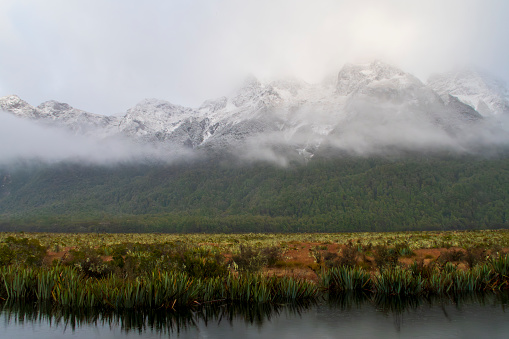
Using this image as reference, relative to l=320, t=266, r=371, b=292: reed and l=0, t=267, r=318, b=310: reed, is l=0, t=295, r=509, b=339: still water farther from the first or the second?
l=320, t=266, r=371, b=292: reed

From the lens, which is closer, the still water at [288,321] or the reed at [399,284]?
the still water at [288,321]

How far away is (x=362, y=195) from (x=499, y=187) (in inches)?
2509

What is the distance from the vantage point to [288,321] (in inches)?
524

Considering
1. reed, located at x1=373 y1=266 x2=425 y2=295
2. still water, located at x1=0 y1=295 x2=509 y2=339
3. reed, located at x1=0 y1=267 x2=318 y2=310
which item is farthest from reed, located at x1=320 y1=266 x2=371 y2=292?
still water, located at x1=0 y1=295 x2=509 y2=339

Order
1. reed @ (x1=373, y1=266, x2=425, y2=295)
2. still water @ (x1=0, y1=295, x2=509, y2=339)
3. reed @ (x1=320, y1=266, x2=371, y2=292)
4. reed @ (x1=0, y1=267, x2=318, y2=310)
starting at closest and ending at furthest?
still water @ (x1=0, y1=295, x2=509, y2=339), reed @ (x1=0, y1=267, x2=318, y2=310), reed @ (x1=373, y1=266, x2=425, y2=295), reed @ (x1=320, y1=266, x2=371, y2=292)

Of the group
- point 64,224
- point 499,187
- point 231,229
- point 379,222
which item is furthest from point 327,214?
point 64,224

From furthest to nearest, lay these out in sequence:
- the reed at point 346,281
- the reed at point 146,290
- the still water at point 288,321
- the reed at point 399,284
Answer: the reed at point 346,281 < the reed at point 399,284 < the reed at point 146,290 < the still water at point 288,321

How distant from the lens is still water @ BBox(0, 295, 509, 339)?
470 inches

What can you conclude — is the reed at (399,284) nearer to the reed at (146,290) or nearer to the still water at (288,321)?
the still water at (288,321)

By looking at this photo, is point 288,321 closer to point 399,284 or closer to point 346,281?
point 346,281

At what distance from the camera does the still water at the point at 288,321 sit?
1195cm

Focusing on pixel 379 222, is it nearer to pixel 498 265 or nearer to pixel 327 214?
pixel 327 214

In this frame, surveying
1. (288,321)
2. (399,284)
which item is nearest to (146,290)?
(288,321)

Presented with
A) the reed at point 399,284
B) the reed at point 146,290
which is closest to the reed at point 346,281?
the reed at point 399,284
